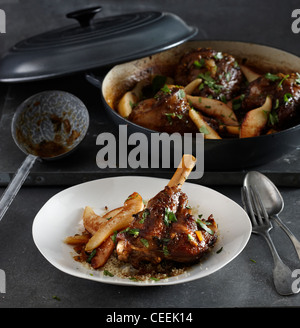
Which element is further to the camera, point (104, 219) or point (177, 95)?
point (177, 95)

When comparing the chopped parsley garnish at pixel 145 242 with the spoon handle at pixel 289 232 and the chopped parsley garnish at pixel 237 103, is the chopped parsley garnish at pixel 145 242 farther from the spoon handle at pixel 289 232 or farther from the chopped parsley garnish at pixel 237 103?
the chopped parsley garnish at pixel 237 103

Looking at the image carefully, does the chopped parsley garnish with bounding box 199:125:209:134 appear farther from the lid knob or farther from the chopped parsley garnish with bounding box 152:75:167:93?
the lid knob

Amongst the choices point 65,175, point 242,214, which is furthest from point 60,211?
point 242,214

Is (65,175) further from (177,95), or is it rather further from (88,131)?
(177,95)

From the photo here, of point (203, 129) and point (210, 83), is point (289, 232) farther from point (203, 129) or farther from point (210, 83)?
point (210, 83)

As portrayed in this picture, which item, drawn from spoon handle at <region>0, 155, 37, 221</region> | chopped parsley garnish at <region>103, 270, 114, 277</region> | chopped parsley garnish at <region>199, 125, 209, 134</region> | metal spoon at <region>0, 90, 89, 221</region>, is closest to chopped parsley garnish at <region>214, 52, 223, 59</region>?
chopped parsley garnish at <region>199, 125, 209, 134</region>

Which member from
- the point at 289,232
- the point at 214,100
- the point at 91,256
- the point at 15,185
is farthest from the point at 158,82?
the point at 91,256
